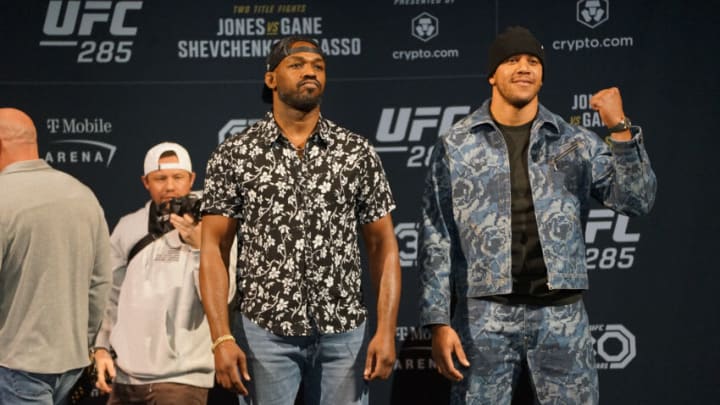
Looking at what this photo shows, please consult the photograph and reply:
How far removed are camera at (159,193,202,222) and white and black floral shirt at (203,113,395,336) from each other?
640mm

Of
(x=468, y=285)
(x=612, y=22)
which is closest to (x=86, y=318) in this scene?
(x=468, y=285)

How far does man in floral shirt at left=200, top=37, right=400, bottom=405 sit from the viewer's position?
8.91ft

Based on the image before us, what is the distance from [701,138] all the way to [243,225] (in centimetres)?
244

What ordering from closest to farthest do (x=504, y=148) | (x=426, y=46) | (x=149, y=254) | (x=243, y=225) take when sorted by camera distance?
1. (x=243, y=225)
2. (x=504, y=148)
3. (x=149, y=254)
4. (x=426, y=46)

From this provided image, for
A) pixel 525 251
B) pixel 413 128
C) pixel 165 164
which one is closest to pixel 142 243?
pixel 165 164

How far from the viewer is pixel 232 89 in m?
4.23

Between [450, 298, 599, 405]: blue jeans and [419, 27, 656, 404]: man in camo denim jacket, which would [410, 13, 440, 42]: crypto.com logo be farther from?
[450, 298, 599, 405]: blue jeans

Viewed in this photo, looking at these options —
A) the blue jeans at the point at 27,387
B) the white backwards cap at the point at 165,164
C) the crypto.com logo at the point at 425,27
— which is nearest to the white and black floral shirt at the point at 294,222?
the blue jeans at the point at 27,387

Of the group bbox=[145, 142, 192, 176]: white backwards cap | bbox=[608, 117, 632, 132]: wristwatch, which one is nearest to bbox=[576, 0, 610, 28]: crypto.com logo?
bbox=[608, 117, 632, 132]: wristwatch

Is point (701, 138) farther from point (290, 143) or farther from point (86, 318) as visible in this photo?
point (86, 318)

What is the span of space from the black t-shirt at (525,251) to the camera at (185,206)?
3.93ft

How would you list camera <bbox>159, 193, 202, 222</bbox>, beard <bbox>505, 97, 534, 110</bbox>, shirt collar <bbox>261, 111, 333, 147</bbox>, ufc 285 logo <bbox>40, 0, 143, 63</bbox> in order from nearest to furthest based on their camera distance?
shirt collar <bbox>261, 111, 333, 147</bbox>, beard <bbox>505, 97, 534, 110</bbox>, camera <bbox>159, 193, 202, 222</bbox>, ufc 285 logo <bbox>40, 0, 143, 63</bbox>

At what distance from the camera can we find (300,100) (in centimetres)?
285

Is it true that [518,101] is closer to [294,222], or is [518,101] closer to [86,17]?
[294,222]
